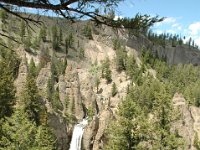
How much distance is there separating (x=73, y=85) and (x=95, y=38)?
114m

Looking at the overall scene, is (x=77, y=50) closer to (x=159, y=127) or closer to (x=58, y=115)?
(x=58, y=115)

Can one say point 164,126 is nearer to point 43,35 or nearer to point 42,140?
point 42,140

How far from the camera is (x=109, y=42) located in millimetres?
178750

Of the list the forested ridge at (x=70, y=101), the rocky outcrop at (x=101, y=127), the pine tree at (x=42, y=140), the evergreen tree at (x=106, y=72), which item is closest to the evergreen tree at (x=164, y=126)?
the forested ridge at (x=70, y=101)

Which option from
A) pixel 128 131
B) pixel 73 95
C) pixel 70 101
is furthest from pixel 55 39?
pixel 128 131

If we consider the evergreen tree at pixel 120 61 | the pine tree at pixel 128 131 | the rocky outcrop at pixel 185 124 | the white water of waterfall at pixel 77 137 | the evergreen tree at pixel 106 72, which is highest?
the evergreen tree at pixel 120 61

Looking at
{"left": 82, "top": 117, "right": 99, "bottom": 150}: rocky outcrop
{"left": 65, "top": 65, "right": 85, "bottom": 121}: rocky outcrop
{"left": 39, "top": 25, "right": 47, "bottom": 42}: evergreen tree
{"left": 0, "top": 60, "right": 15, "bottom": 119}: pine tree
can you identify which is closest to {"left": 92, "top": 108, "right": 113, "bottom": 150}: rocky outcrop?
{"left": 82, "top": 117, "right": 99, "bottom": 150}: rocky outcrop

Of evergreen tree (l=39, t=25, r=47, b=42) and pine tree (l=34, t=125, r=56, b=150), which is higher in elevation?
evergreen tree (l=39, t=25, r=47, b=42)

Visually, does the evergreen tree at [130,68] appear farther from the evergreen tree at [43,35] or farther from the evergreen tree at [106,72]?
the evergreen tree at [43,35]

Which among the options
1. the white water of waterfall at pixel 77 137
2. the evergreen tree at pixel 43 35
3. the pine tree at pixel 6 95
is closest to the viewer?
the pine tree at pixel 6 95

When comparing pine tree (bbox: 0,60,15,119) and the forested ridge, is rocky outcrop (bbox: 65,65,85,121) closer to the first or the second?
the forested ridge

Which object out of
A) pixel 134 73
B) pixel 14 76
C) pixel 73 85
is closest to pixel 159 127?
pixel 14 76

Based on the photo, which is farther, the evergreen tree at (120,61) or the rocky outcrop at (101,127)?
the evergreen tree at (120,61)

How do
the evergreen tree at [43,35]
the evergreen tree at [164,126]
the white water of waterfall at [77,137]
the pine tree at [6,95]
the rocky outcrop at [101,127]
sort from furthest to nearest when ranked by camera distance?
the evergreen tree at [43,35] → the white water of waterfall at [77,137] → the rocky outcrop at [101,127] → the pine tree at [6,95] → the evergreen tree at [164,126]
